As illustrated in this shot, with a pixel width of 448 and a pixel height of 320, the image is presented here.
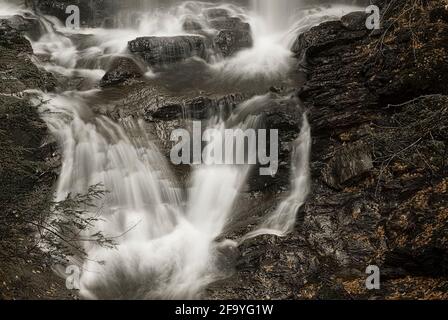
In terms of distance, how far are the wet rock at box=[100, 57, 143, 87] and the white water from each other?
658mm

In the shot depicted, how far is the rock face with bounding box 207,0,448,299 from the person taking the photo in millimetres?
6680

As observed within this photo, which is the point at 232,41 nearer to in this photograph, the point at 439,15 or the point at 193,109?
the point at 193,109

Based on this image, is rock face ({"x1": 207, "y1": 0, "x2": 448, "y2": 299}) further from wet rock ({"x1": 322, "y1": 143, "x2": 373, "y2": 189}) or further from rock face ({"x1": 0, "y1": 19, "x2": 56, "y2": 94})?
rock face ({"x1": 0, "y1": 19, "x2": 56, "y2": 94})

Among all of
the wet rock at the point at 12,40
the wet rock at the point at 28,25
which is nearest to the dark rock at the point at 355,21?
the wet rock at the point at 12,40

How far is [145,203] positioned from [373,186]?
4.73 metres

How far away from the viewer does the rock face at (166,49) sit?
1477 centimetres

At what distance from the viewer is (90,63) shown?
15.1 metres

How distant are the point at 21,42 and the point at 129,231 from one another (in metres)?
8.45

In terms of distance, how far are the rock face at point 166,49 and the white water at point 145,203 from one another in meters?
1.99

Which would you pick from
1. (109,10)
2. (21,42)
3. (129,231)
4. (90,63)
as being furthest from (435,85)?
(109,10)

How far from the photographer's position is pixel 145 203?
32.3ft

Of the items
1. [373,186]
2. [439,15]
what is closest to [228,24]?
[439,15]

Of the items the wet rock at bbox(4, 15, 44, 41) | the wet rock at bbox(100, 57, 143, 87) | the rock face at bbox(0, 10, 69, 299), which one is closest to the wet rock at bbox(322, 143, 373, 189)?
the rock face at bbox(0, 10, 69, 299)

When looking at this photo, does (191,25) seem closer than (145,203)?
No
